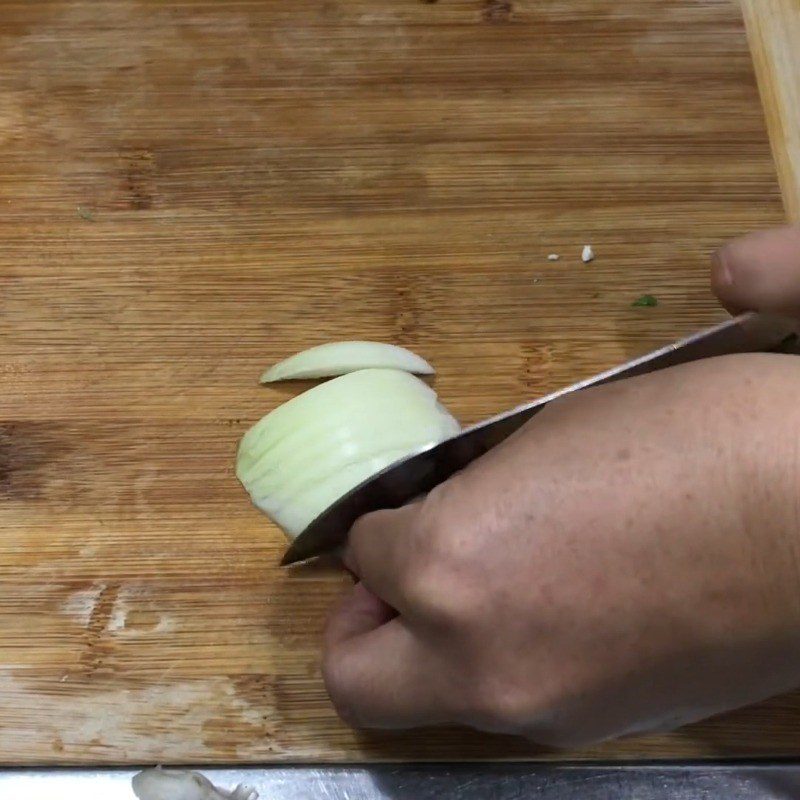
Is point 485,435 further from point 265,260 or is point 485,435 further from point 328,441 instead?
point 265,260

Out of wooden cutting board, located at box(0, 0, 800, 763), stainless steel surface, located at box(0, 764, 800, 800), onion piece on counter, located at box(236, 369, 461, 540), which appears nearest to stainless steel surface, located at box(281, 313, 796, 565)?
onion piece on counter, located at box(236, 369, 461, 540)

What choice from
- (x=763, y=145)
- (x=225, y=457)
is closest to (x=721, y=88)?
(x=763, y=145)

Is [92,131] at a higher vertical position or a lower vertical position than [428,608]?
→ higher

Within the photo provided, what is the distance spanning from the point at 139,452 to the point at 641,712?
0.65 m

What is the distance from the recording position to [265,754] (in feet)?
2.94

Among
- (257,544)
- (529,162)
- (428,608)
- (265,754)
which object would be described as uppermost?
(529,162)

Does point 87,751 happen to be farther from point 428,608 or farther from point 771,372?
point 771,372

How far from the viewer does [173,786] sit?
858mm

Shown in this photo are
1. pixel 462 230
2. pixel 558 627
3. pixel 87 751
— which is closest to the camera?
pixel 558 627

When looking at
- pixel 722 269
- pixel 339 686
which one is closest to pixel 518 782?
pixel 339 686

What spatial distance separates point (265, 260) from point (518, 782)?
2.42ft

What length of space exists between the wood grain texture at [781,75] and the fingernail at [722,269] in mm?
277

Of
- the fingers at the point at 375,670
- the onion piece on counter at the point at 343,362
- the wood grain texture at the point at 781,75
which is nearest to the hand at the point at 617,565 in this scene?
the fingers at the point at 375,670

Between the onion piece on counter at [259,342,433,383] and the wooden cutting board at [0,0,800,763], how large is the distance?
0.10 ft
